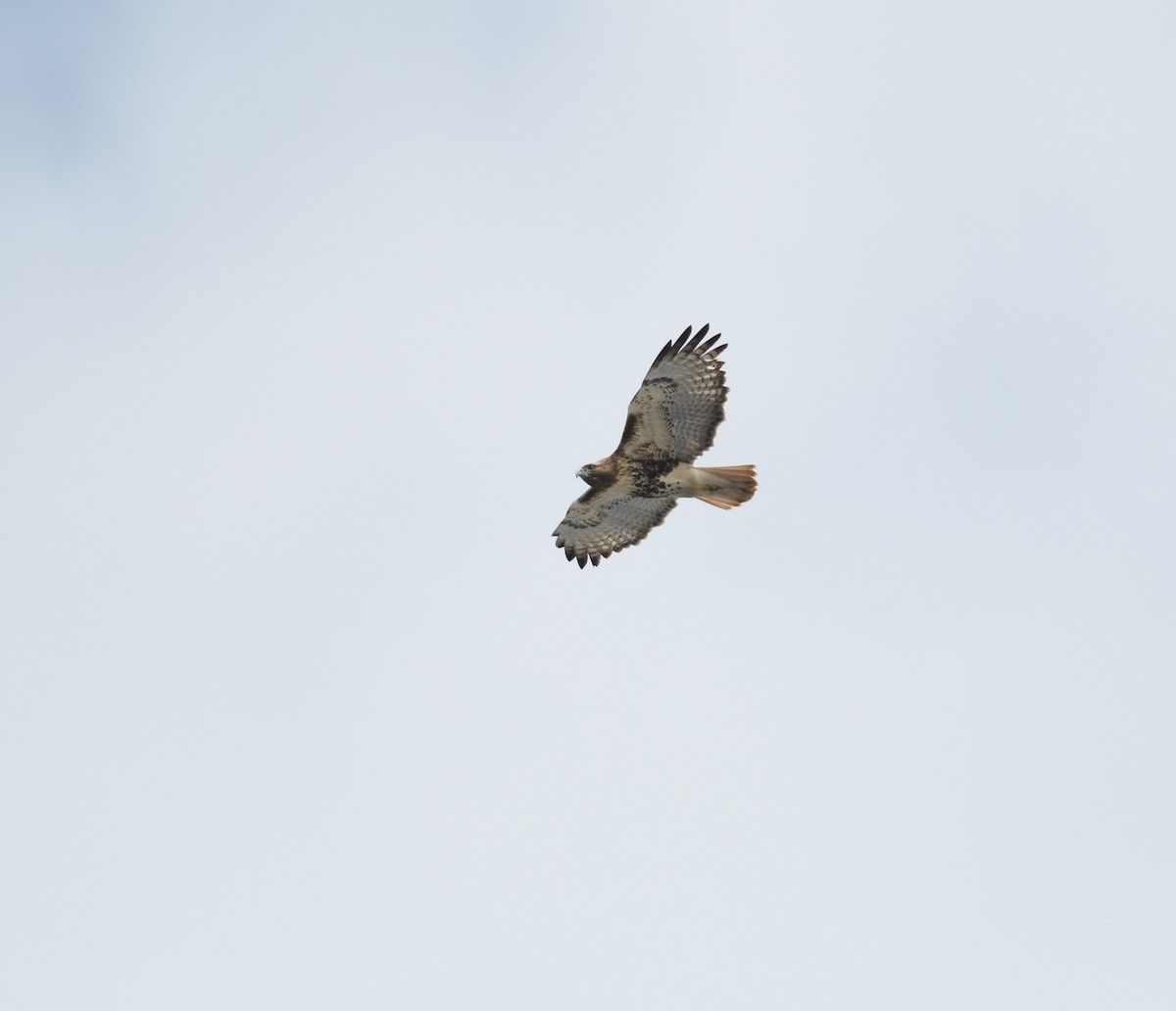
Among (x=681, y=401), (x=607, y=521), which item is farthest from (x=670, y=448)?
(x=607, y=521)

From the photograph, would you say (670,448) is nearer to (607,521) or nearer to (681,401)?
(681,401)

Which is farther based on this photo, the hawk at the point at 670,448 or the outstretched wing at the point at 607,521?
the outstretched wing at the point at 607,521

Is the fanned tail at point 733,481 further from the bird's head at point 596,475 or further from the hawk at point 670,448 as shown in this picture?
the bird's head at point 596,475

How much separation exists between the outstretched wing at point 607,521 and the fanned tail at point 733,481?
1.22 m

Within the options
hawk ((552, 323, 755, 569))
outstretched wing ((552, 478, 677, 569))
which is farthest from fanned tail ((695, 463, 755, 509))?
outstretched wing ((552, 478, 677, 569))

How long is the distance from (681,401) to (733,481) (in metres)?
1.11

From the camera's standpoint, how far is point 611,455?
2198cm

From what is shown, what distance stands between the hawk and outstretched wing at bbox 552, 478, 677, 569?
2 centimetres

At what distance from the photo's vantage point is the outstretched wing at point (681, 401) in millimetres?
20906

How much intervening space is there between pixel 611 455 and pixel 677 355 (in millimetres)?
A: 1697

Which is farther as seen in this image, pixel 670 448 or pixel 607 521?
pixel 607 521

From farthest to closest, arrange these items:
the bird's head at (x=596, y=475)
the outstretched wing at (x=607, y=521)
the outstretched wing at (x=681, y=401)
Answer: the outstretched wing at (x=607, y=521), the bird's head at (x=596, y=475), the outstretched wing at (x=681, y=401)

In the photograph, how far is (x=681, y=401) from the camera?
69.2 ft

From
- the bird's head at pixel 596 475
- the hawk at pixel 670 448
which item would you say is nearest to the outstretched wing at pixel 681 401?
the hawk at pixel 670 448
